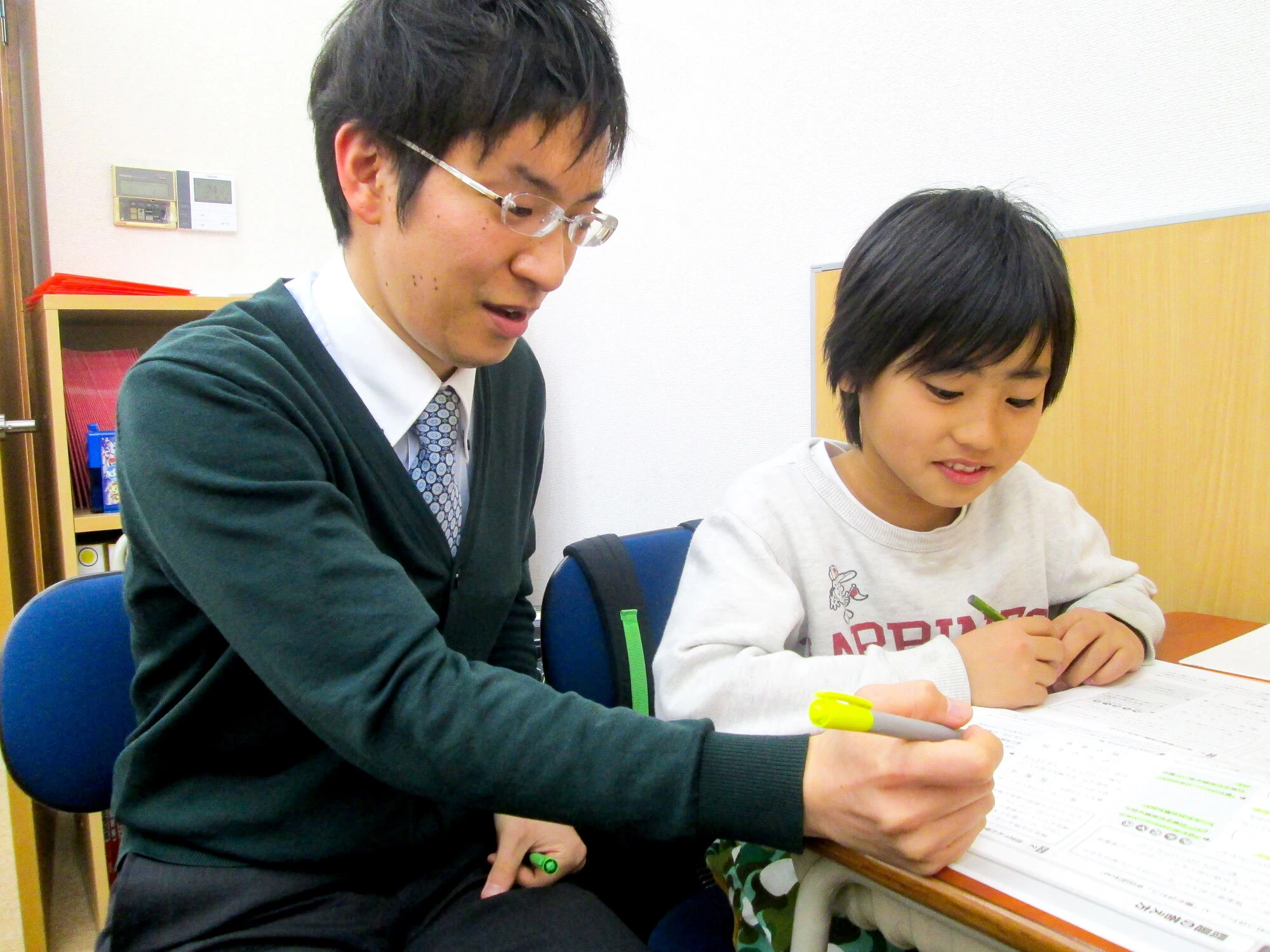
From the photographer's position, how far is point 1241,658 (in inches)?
38.6

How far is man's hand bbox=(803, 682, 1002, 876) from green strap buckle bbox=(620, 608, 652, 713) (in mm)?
491

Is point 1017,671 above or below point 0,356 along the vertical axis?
below

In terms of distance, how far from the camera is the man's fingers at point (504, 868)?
2.70 feet

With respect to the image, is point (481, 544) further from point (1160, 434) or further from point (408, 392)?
point (1160, 434)

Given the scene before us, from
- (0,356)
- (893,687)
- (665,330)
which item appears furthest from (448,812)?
(665,330)

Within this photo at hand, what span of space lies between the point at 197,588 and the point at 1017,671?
27.7 inches

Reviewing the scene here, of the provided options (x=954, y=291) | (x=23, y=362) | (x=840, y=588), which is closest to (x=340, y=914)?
(x=840, y=588)

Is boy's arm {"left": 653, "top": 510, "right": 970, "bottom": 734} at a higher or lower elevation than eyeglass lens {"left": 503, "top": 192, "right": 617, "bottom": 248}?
lower

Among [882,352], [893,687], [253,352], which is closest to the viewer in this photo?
[893,687]

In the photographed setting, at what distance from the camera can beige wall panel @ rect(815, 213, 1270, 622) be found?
123 centimetres

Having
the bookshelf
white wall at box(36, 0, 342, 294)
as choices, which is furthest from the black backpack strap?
white wall at box(36, 0, 342, 294)

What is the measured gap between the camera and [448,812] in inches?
32.8

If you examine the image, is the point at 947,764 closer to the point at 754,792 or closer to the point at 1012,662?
the point at 754,792

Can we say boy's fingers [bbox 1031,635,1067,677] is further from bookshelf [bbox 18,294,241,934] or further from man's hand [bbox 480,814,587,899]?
bookshelf [bbox 18,294,241,934]
